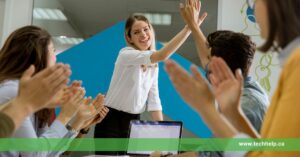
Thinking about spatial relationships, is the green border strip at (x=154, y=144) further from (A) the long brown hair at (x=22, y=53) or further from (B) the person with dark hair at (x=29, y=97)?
(A) the long brown hair at (x=22, y=53)

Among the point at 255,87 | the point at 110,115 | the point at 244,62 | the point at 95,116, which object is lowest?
the point at 110,115

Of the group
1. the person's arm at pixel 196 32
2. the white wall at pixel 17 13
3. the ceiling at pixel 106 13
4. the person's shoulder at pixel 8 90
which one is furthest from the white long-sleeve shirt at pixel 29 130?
the white wall at pixel 17 13

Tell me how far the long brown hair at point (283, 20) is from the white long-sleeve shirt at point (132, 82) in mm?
1616

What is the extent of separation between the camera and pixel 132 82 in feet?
8.80

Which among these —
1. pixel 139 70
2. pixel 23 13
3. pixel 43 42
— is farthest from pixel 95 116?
pixel 23 13

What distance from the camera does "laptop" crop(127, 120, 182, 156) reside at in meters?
2.10

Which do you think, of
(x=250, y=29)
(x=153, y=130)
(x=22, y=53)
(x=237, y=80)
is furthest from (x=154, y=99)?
(x=237, y=80)

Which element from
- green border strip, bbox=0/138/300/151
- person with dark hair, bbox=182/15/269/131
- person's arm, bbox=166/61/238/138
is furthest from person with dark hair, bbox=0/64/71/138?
person with dark hair, bbox=182/15/269/131

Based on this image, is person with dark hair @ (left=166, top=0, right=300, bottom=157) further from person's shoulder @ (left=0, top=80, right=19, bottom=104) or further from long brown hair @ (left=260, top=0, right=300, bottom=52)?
person's shoulder @ (left=0, top=80, right=19, bottom=104)

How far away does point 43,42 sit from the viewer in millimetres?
1536

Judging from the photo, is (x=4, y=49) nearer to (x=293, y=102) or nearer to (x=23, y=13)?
(x=293, y=102)

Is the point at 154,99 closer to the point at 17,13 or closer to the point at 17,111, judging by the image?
the point at 17,111

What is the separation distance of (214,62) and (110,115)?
173 cm

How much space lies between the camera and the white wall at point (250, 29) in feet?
13.0
